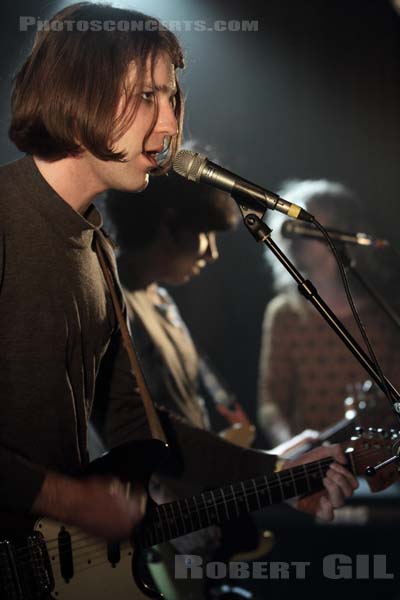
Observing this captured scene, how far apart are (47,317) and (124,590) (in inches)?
25.4

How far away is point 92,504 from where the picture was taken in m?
1.70

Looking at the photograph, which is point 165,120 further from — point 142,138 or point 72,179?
point 72,179

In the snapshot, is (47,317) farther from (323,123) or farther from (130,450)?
(323,123)

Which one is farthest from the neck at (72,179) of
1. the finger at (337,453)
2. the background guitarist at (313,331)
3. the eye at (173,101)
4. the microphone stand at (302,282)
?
the background guitarist at (313,331)

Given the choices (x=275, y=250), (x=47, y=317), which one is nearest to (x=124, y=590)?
(x=47, y=317)

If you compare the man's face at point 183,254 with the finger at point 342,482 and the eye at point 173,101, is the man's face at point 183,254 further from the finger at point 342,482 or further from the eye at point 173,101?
the finger at point 342,482

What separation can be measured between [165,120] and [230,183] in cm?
37

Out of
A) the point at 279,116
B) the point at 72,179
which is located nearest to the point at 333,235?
the point at 72,179

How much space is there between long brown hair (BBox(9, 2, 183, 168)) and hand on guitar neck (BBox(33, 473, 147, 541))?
76cm

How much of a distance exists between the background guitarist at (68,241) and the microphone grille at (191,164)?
0.27 meters

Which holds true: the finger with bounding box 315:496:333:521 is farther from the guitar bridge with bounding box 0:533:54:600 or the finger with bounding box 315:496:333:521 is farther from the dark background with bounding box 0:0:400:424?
the dark background with bounding box 0:0:400:424

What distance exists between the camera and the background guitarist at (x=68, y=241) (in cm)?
173

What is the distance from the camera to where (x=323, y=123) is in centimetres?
387

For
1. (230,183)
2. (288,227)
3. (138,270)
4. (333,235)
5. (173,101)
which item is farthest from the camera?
(138,270)
